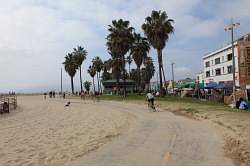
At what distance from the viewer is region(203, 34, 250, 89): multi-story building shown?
2221 inches

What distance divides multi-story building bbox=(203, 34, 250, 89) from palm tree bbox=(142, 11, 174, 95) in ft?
38.8

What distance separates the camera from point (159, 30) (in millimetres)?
46469

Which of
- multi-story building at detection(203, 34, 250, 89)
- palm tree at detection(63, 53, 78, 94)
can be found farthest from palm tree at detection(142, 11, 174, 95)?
palm tree at detection(63, 53, 78, 94)

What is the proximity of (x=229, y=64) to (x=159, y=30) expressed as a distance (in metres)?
23.5

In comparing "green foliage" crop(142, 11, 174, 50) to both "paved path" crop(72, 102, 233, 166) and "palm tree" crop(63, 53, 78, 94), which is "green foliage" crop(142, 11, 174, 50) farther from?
"palm tree" crop(63, 53, 78, 94)

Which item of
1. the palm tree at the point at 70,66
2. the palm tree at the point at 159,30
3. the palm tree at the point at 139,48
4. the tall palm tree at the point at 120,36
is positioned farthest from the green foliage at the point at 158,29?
the palm tree at the point at 70,66

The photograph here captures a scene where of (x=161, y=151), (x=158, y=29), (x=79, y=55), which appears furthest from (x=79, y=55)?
(x=161, y=151)

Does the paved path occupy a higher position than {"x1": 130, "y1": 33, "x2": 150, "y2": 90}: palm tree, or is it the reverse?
{"x1": 130, "y1": 33, "x2": 150, "y2": 90}: palm tree

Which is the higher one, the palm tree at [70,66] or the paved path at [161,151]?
the palm tree at [70,66]

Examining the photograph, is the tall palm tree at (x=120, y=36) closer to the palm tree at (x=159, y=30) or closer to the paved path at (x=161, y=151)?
the palm tree at (x=159, y=30)

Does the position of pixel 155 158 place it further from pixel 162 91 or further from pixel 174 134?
pixel 162 91

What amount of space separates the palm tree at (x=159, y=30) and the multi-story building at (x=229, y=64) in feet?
38.8

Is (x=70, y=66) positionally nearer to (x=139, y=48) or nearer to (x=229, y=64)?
(x=139, y=48)

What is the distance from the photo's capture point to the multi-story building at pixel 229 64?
56.4m
